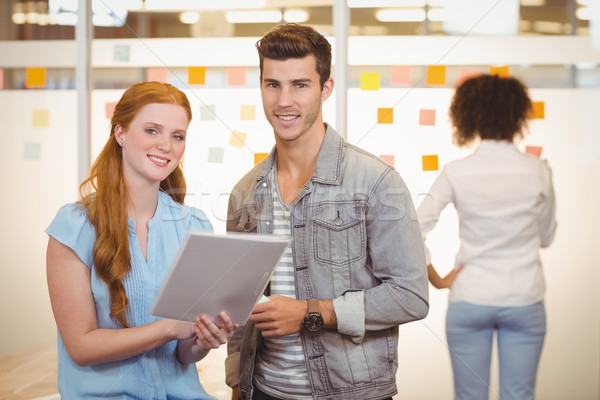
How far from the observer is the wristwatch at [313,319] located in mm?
967

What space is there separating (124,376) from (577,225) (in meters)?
1.04

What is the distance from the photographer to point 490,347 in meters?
1.20

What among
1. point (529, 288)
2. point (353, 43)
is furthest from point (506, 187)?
point (353, 43)

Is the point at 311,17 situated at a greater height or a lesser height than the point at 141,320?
greater

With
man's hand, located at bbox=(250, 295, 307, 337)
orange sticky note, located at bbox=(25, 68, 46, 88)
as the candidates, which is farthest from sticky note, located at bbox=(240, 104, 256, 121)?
orange sticky note, located at bbox=(25, 68, 46, 88)

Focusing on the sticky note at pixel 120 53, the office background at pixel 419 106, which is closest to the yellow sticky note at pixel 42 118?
the office background at pixel 419 106

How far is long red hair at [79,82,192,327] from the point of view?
91 centimetres

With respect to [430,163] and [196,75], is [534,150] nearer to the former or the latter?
[430,163]

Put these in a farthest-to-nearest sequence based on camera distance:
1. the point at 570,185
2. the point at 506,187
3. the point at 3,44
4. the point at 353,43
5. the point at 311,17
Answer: the point at 3,44, the point at 311,17, the point at 353,43, the point at 570,185, the point at 506,187

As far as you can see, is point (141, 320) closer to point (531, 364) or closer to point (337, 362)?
point (337, 362)

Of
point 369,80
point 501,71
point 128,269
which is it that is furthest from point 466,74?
point 128,269

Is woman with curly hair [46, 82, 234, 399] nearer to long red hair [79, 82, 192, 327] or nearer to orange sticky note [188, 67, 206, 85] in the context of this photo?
long red hair [79, 82, 192, 327]

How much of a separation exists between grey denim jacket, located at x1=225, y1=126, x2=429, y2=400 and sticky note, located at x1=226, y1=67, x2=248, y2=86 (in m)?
0.38

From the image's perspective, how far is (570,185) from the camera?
140cm
